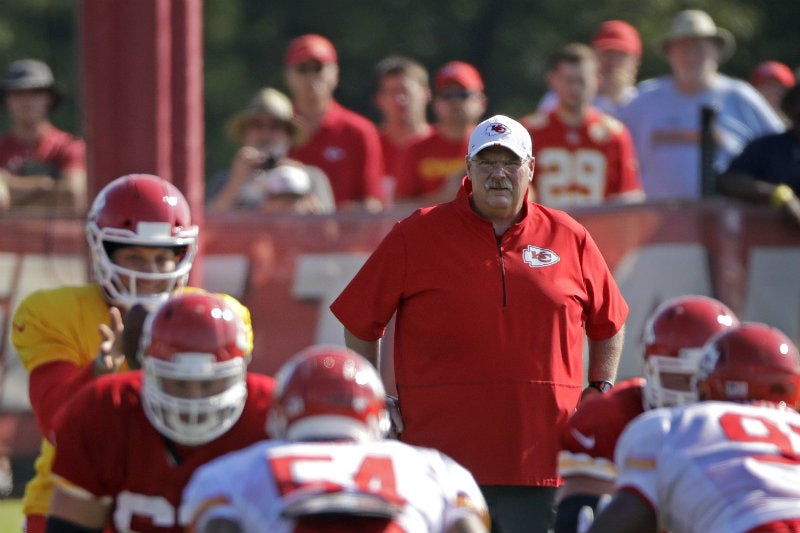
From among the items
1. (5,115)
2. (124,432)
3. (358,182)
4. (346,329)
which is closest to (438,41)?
(5,115)

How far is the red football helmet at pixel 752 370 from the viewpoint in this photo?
462cm

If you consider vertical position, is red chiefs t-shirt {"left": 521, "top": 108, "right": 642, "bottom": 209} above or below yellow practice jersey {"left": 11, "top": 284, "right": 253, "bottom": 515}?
above

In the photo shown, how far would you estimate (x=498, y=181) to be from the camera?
6273 millimetres

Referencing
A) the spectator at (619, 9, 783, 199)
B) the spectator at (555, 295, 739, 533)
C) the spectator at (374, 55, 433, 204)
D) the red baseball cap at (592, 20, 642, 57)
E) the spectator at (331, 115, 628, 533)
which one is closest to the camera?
the spectator at (555, 295, 739, 533)

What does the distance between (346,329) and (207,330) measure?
168 cm

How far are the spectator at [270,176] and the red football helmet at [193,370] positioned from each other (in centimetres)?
512

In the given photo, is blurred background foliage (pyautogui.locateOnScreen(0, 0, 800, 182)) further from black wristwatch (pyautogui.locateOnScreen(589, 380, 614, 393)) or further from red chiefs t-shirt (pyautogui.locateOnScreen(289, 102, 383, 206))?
black wristwatch (pyautogui.locateOnScreen(589, 380, 614, 393))

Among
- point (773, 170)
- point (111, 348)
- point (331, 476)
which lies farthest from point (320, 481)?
point (773, 170)

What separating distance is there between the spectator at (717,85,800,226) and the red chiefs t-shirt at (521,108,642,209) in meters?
0.66

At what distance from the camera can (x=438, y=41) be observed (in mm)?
18812

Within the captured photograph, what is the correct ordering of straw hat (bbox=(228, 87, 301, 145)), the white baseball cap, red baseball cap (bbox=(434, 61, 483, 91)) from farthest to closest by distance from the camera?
1. red baseball cap (bbox=(434, 61, 483, 91))
2. straw hat (bbox=(228, 87, 301, 145))
3. the white baseball cap

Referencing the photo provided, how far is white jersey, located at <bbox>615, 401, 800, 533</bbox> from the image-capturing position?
Result: 4.32 meters

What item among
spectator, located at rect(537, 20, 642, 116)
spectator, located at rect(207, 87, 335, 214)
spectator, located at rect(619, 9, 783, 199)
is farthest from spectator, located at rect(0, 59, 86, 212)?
spectator, located at rect(619, 9, 783, 199)

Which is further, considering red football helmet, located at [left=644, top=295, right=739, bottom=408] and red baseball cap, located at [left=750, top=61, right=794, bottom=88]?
red baseball cap, located at [left=750, top=61, right=794, bottom=88]
